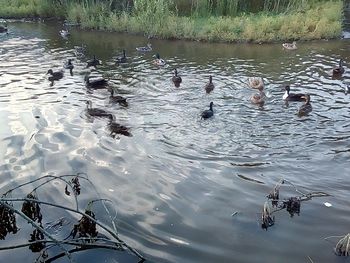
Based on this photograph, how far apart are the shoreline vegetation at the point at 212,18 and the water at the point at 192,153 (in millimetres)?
5146

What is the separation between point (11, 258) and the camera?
25.2 feet

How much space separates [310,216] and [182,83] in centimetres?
985

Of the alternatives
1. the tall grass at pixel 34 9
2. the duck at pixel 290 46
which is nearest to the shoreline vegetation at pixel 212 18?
the tall grass at pixel 34 9

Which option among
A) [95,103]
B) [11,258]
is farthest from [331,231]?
[95,103]

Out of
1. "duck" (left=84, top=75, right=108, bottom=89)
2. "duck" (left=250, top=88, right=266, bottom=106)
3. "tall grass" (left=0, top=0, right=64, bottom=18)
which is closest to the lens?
"duck" (left=250, top=88, right=266, bottom=106)

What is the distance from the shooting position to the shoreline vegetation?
2591 centimetres

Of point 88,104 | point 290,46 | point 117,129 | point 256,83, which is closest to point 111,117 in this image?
point 117,129

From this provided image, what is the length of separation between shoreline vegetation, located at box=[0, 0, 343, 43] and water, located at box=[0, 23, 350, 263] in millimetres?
5146

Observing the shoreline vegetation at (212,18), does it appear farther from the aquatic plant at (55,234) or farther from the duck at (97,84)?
the aquatic plant at (55,234)

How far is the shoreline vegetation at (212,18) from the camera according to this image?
2591 centimetres

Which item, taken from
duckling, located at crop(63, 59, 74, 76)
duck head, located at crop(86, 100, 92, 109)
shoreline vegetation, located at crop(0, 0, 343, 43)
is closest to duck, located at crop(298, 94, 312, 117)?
duck head, located at crop(86, 100, 92, 109)

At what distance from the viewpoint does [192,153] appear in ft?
38.0

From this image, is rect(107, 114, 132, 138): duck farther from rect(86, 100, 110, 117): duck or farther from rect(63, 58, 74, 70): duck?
rect(63, 58, 74, 70): duck

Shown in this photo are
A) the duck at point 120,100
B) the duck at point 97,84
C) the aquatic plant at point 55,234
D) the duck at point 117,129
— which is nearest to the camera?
the aquatic plant at point 55,234
